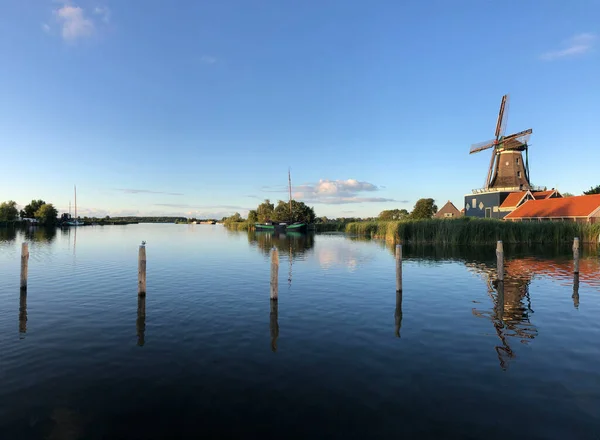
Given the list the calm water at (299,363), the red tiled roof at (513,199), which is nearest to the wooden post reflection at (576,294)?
the calm water at (299,363)

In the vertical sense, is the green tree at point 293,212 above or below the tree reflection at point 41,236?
above

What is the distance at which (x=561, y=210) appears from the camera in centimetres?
5688

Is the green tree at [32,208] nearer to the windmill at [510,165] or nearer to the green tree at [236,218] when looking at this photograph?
the green tree at [236,218]

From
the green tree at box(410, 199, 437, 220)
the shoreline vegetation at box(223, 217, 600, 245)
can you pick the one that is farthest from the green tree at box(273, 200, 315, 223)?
the shoreline vegetation at box(223, 217, 600, 245)

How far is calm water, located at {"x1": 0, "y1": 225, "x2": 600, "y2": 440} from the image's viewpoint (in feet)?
20.9

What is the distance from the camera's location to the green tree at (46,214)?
438 ft

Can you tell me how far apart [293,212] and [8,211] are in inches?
4206

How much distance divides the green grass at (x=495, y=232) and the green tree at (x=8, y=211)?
14899cm

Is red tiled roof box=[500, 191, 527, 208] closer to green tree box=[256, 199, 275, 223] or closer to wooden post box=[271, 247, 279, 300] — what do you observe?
wooden post box=[271, 247, 279, 300]

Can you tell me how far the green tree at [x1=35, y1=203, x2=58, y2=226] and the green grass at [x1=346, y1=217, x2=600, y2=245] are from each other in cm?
14164

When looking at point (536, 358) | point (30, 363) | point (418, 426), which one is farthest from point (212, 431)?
point (536, 358)

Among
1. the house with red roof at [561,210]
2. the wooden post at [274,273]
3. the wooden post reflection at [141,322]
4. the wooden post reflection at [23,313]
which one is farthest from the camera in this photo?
the house with red roof at [561,210]

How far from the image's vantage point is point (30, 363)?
8.82 m

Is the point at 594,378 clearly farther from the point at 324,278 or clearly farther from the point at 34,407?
the point at 324,278
